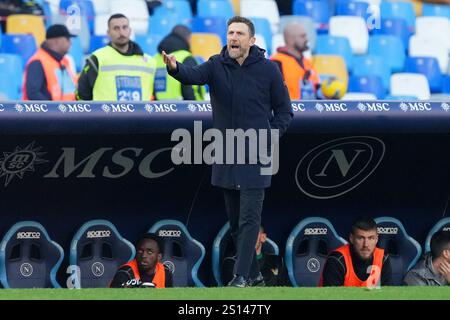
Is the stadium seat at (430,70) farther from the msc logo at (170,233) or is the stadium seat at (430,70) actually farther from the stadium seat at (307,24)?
the msc logo at (170,233)

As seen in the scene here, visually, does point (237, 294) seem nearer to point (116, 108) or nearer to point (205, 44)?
point (116, 108)

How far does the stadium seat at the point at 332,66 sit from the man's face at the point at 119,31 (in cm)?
394

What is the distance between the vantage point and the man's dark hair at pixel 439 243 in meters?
8.52

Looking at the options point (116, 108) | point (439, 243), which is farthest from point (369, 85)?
point (116, 108)

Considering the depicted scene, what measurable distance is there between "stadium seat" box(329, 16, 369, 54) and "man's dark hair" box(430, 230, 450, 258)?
589 cm

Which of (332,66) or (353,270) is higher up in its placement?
(332,66)

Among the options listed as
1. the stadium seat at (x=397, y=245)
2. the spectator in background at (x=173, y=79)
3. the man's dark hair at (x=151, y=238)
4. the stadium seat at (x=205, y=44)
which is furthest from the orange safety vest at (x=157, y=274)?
the stadium seat at (x=205, y=44)

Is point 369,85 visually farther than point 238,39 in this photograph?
Yes

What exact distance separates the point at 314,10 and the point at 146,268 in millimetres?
7058

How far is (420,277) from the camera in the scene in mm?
8438

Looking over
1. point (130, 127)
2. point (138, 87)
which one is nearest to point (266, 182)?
point (130, 127)

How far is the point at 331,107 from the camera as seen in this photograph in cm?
770

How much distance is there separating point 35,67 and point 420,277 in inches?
132
